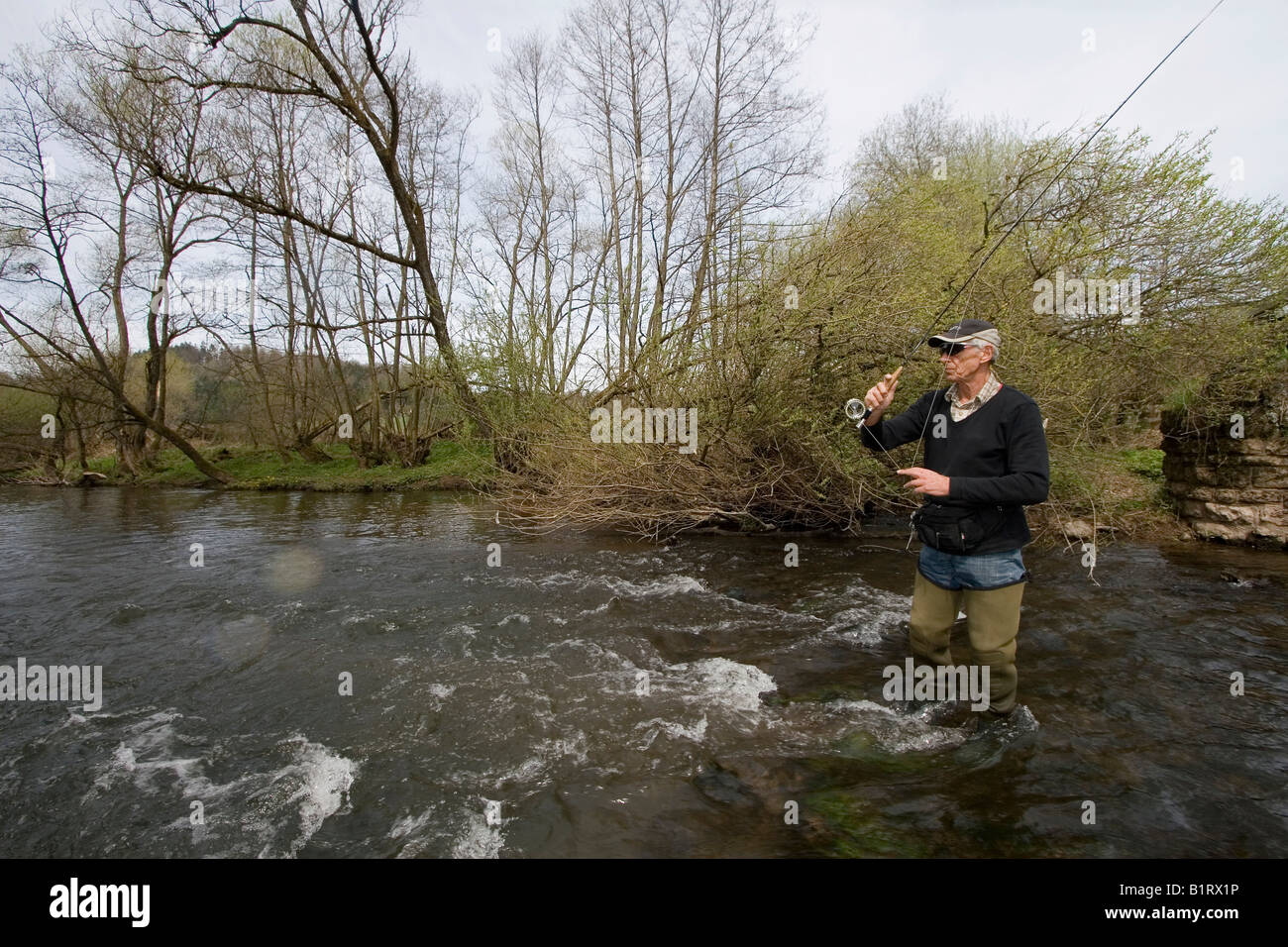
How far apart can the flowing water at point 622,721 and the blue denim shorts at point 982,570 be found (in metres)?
0.97

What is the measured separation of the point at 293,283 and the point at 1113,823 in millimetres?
27742

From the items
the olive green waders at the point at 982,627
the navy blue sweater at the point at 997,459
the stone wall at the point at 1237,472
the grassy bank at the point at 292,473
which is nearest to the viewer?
the navy blue sweater at the point at 997,459

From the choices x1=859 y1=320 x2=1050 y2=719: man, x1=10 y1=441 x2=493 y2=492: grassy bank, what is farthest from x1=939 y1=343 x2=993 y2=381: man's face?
x1=10 y1=441 x2=493 y2=492: grassy bank

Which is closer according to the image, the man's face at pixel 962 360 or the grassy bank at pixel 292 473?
the man's face at pixel 962 360

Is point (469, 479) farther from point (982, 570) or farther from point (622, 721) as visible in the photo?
point (982, 570)

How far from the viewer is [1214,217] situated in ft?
30.1

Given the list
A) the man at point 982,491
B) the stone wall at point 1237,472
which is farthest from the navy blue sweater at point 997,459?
the stone wall at point 1237,472

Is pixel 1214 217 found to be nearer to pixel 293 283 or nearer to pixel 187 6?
pixel 187 6

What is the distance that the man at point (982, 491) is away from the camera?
3.29m

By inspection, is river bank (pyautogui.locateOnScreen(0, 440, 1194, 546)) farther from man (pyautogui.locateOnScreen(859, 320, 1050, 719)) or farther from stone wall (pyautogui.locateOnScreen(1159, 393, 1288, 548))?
man (pyautogui.locateOnScreen(859, 320, 1050, 719))

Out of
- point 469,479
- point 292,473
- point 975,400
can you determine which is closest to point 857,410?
point 975,400

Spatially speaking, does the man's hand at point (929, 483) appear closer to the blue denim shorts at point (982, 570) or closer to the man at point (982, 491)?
the man at point (982, 491)

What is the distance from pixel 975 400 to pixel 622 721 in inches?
116

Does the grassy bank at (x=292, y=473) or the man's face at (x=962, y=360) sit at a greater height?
the man's face at (x=962, y=360)
